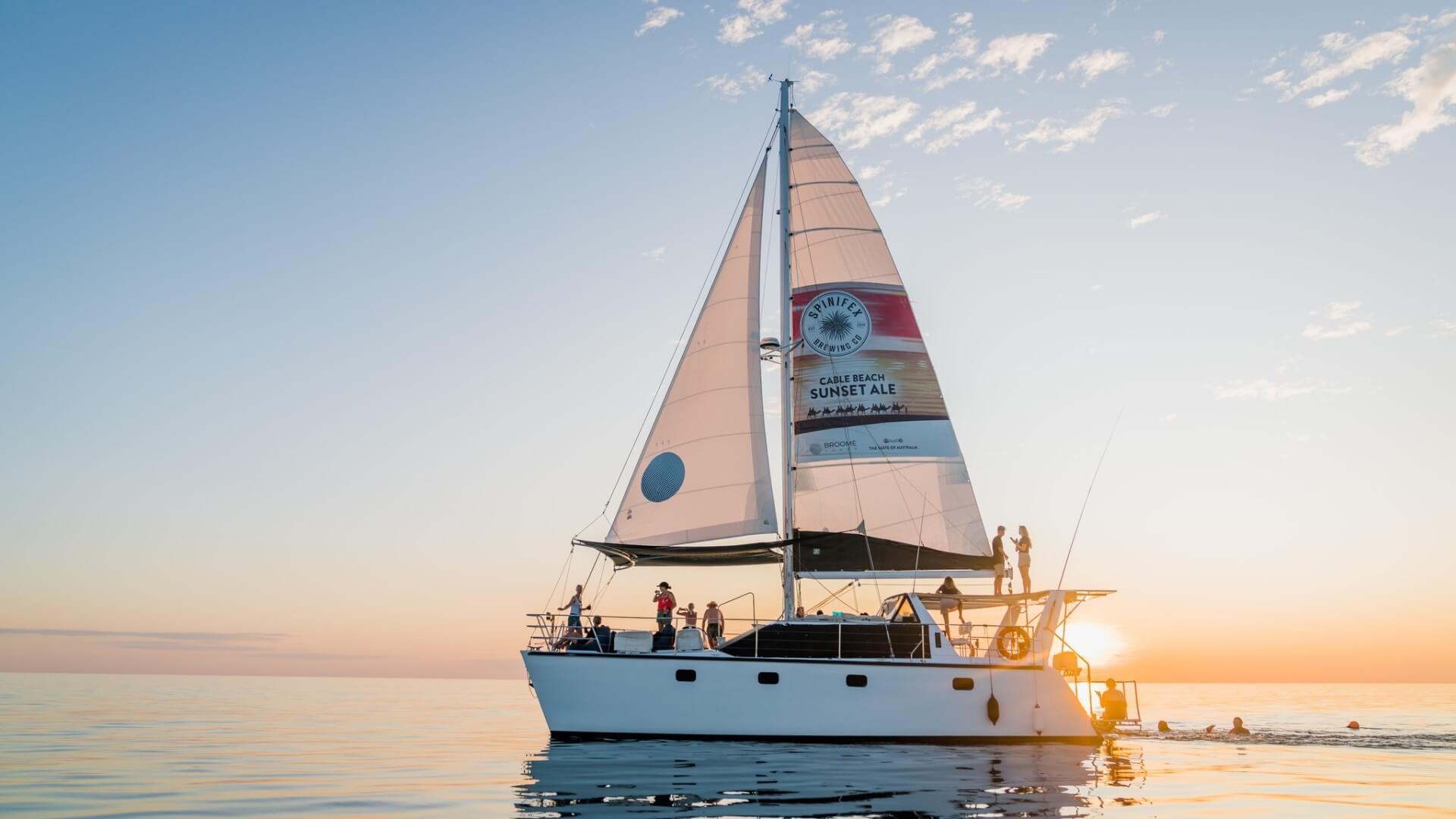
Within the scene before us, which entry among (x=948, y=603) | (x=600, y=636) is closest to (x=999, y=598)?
(x=948, y=603)

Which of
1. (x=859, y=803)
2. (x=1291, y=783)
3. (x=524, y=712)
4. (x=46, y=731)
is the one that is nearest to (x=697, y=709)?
(x=859, y=803)

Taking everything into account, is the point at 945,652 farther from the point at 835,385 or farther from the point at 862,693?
the point at 835,385

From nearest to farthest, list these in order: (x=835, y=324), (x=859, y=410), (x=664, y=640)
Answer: (x=664, y=640)
(x=859, y=410)
(x=835, y=324)

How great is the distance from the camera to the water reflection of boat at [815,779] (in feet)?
39.4

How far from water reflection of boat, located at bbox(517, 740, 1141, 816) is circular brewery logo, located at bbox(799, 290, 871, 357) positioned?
9008 mm

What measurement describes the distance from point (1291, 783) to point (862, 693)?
7.19 meters

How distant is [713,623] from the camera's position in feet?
68.2

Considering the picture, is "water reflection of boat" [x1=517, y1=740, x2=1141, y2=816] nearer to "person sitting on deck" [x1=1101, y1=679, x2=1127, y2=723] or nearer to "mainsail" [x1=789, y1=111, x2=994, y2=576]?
"person sitting on deck" [x1=1101, y1=679, x2=1127, y2=723]

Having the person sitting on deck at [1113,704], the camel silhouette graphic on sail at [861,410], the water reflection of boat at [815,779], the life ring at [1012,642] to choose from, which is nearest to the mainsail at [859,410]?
the camel silhouette graphic on sail at [861,410]

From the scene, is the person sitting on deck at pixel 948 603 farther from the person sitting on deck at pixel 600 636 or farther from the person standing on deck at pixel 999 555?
the person sitting on deck at pixel 600 636

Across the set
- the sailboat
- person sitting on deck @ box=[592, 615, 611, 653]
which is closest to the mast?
the sailboat

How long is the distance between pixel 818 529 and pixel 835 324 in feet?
15.9

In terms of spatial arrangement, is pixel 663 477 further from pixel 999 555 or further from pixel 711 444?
pixel 999 555

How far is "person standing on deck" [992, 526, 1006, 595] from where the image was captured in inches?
880
